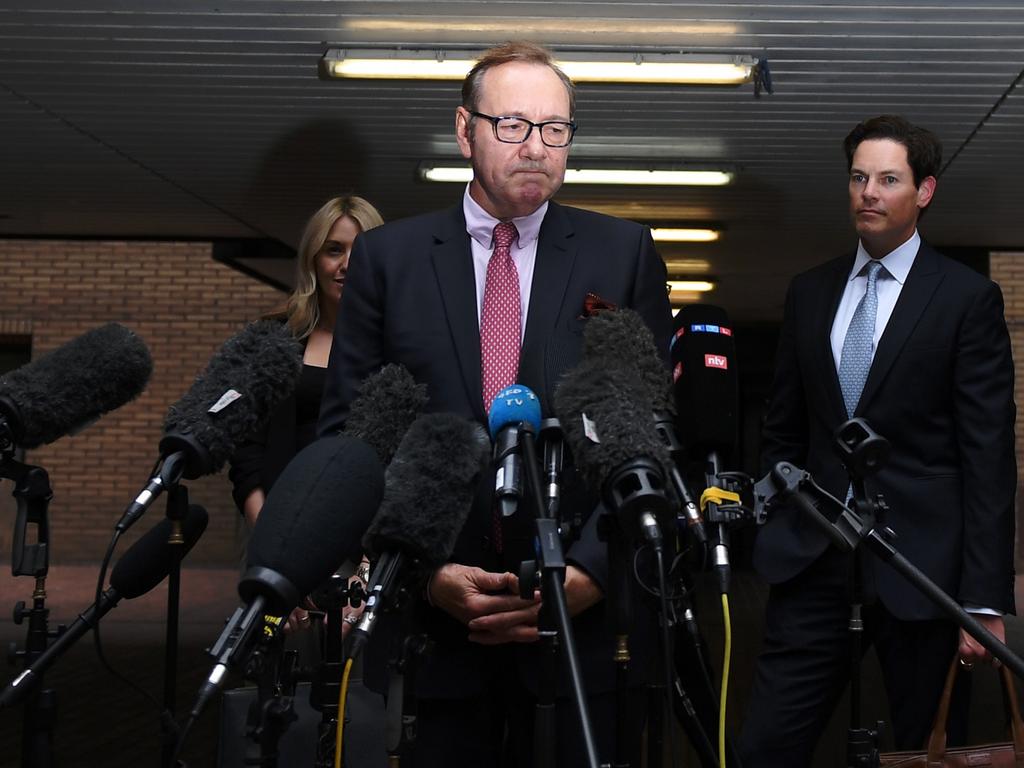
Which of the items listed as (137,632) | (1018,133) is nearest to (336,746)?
(1018,133)

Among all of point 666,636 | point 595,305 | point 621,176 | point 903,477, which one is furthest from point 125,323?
point 666,636

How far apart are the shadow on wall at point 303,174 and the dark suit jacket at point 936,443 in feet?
17.1

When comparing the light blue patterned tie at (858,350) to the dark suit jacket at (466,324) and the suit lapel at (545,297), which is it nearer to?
the dark suit jacket at (466,324)

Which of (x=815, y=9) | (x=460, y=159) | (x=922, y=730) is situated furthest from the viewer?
(x=460, y=159)

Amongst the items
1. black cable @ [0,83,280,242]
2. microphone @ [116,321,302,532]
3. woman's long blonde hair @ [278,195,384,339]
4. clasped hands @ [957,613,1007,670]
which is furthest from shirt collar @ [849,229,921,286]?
black cable @ [0,83,280,242]

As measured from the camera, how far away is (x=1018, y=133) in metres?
8.12

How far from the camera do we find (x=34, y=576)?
119 inches

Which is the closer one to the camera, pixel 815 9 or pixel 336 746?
pixel 336 746

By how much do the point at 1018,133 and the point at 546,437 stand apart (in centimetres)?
712

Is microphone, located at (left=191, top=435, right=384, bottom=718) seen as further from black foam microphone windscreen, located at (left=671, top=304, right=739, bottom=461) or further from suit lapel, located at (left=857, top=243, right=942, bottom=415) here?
suit lapel, located at (left=857, top=243, right=942, bottom=415)

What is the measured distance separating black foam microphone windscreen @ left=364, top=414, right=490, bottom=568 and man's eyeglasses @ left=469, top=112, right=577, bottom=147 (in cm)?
60

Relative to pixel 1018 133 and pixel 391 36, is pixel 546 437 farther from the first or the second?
pixel 1018 133

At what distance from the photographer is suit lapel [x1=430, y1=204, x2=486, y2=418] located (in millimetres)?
2506

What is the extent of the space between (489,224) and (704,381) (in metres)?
0.76
